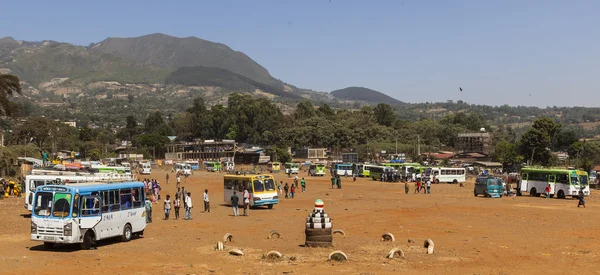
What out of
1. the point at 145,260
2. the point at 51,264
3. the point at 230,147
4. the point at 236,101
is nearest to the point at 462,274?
the point at 145,260

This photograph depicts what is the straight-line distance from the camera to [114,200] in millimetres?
21359

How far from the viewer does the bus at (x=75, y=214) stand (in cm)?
1930

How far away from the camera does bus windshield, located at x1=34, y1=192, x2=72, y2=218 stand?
1934 cm

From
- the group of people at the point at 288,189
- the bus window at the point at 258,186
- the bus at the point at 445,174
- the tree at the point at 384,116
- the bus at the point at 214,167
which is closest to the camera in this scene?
the bus window at the point at 258,186

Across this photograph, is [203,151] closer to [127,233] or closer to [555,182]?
[555,182]

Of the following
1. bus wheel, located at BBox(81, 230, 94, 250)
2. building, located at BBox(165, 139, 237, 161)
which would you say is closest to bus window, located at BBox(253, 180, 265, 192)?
bus wheel, located at BBox(81, 230, 94, 250)

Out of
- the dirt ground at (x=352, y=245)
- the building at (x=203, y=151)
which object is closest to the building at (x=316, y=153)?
the building at (x=203, y=151)

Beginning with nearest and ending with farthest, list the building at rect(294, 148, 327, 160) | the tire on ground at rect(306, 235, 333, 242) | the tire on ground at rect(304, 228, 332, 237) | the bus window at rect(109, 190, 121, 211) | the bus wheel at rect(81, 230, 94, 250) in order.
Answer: the bus wheel at rect(81, 230, 94, 250) → the tire on ground at rect(304, 228, 332, 237) → the tire on ground at rect(306, 235, 333, 242) → the bus window at rect(109, 190, 121, 211) → the building at rect(294, 148, 327, 160)

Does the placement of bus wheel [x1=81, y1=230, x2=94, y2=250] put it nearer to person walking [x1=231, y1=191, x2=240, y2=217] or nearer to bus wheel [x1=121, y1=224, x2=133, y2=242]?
bus wheel [x1=121, y1=224, x2=133, y2=242]

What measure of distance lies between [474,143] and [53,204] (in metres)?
144

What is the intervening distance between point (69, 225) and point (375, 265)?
30.4ft

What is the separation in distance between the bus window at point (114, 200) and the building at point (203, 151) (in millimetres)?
113847

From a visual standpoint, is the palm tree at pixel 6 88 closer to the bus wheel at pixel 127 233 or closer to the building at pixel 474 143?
the bus wheel at pixel 127 233

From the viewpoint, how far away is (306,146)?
478 ft
